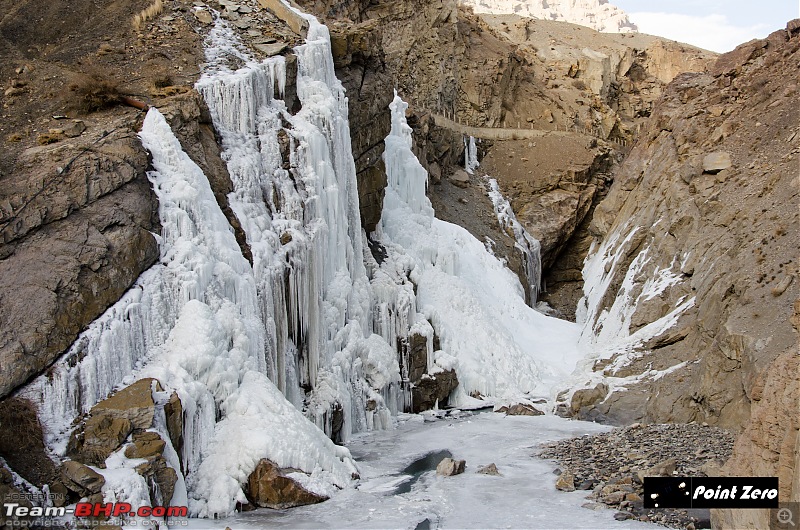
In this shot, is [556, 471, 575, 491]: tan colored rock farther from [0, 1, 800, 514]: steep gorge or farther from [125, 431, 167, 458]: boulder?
[125, 431, 167, 458]: boulder

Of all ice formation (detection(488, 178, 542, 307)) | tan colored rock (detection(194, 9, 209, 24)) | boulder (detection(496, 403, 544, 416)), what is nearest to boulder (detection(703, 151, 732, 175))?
boulder (detection(496, 403, 544, 416))

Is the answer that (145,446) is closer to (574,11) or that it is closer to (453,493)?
(453,493)

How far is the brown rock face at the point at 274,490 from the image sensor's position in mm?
14172

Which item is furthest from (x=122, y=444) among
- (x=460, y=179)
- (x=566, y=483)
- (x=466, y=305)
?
(x=460, y=179)

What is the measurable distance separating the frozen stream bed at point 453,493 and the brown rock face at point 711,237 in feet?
9.91

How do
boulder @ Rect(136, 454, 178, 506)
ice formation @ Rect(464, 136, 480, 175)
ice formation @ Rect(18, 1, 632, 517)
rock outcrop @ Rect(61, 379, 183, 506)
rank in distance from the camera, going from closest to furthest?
rock outcrop @ Rect(61, 379, 183, 506)
boulder @ Rect(136, 454, 178, 506)
ice formation @ Rect(18, 1, 632, 517)
ice formation @ Rect(464, 136, 480, 175)

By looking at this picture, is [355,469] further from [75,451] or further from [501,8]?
[501,8]

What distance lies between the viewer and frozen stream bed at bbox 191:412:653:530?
43.0 ft

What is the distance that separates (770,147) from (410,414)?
12.8 meters

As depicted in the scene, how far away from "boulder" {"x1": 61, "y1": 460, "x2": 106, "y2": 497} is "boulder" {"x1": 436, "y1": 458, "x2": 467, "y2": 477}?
268 inches

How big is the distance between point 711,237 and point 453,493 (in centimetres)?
1203

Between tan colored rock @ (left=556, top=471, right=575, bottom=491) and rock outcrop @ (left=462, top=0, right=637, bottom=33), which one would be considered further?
rock outcrop @ (left=462, top=0, right=637, bottom=33)

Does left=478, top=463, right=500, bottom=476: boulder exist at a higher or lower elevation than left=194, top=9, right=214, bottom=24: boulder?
lower

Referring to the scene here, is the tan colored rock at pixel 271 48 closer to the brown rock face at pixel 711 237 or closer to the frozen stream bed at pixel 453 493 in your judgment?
the frozen stream bed at pixel 453 493
